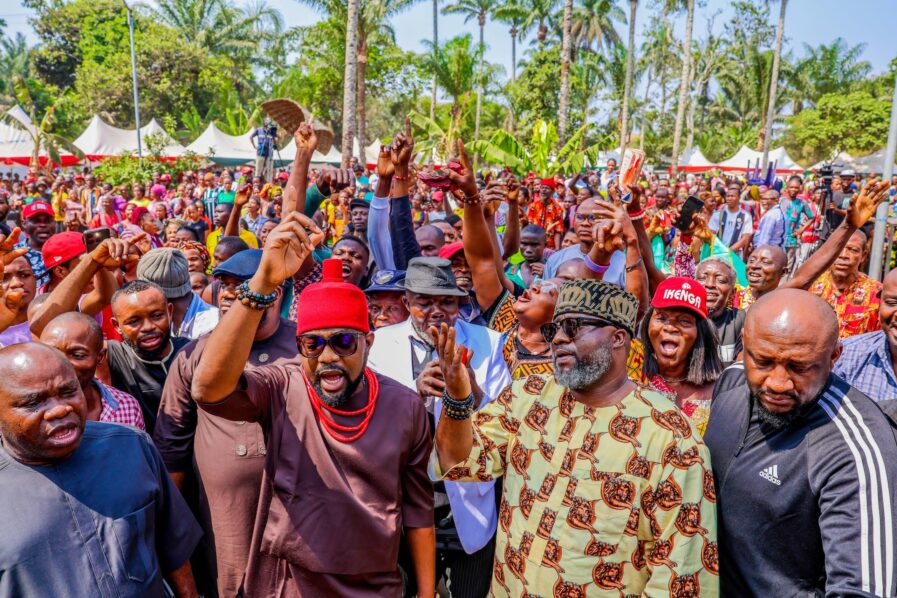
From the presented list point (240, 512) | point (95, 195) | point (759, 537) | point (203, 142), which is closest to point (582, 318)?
point (759, 537)

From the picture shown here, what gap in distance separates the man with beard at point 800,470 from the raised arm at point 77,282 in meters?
2.99

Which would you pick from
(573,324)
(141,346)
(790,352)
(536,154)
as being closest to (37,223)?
(141,346)

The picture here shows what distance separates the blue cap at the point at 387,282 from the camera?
3953mm

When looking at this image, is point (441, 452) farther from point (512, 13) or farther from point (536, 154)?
point (512, 13)

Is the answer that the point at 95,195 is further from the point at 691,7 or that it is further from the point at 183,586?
the point at 691,7

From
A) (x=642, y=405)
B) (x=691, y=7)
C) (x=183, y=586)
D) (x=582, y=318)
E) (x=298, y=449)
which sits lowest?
(x=183, y=586)

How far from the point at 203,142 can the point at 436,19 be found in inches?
651

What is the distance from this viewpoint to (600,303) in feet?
7.99

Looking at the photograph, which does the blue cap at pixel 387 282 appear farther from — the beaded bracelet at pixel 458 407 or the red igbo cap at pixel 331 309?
the beaded bracelet at pixel 458 407

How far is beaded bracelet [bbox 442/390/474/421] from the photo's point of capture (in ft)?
7.68

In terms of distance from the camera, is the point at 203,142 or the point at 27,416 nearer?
the point at 27,416

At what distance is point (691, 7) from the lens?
2892 centimetres

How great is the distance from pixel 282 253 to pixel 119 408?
1.31 meters

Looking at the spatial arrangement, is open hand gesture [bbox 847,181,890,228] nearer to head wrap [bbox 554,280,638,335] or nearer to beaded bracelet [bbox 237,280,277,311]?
head wrap [bbox 554,280,638,335]
